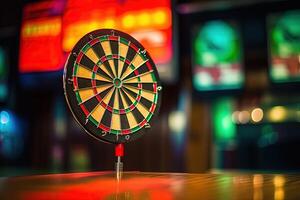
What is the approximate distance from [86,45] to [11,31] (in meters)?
4.18

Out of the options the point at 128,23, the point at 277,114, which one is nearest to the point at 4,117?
the point at 128,23

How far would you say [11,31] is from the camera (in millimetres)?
5133

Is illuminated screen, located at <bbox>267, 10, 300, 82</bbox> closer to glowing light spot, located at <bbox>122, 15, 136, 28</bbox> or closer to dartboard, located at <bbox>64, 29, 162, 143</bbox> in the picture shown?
glowing light spot, located at <bbox>122, 15, 136, 28</bbox>

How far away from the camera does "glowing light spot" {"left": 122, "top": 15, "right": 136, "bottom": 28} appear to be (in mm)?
4038

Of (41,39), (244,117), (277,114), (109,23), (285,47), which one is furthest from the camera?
(41,39)

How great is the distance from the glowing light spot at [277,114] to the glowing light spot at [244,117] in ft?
0.76

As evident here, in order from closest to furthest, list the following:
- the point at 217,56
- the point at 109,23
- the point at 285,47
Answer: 1. the point at 285,47
2. the point at 217,56
3. the point at 109,23

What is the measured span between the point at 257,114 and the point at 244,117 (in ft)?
0.46

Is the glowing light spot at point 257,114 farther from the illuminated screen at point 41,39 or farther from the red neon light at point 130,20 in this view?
the illuminated screen at point 41,39

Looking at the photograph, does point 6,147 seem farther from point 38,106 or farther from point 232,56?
point 232,56

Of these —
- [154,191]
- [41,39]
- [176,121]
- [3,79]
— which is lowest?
[154,191]

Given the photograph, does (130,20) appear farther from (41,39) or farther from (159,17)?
(41,39)

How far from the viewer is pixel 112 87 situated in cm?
141

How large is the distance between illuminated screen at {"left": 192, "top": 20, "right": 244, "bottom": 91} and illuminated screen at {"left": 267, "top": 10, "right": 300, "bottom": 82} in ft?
1.09
